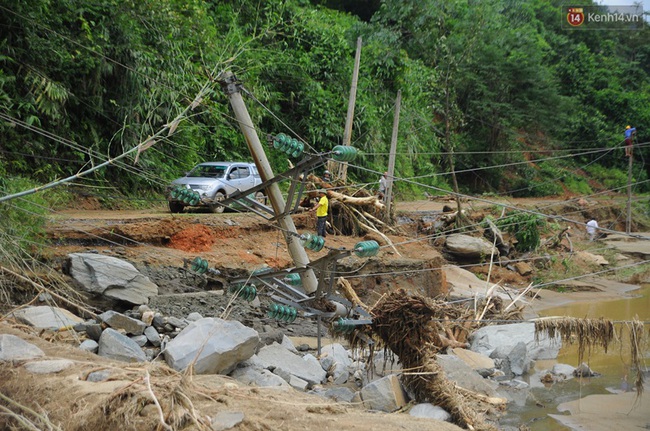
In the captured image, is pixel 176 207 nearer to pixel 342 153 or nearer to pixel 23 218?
pixel 23 218

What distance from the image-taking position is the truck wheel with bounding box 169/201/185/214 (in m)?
16.7

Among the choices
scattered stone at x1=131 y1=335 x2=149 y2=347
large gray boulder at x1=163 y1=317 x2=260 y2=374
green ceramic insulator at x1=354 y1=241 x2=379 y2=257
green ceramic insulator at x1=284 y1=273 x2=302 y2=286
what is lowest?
scattered stone at x1=131 y1=335 x2=149 y2=347

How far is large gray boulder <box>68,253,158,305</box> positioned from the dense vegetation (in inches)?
65.4

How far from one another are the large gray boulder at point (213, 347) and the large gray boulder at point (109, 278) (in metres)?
2.50

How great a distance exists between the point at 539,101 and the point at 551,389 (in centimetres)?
2700

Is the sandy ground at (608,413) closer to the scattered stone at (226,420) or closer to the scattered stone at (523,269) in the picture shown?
the scattered stone at (226,420)

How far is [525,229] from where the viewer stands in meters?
22.3

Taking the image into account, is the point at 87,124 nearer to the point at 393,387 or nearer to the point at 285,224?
the point at 285,224

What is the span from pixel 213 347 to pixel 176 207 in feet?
29.1

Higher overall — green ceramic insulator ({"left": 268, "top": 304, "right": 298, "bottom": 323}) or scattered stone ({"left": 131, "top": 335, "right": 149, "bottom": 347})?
green ceramic insulator ({"left": 268, "top": 304, "right": 298, "bottom": 323})

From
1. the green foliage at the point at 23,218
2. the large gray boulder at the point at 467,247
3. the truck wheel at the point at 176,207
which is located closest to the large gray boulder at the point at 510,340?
the large gray boulder at the point at 467,247

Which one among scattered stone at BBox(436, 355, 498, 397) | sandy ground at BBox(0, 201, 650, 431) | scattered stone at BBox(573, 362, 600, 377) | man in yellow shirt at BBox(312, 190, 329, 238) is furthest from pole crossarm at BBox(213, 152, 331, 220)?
man in yellow shirt at BBox(312, 190, 329, 238)

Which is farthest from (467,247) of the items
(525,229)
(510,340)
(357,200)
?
(510,340)

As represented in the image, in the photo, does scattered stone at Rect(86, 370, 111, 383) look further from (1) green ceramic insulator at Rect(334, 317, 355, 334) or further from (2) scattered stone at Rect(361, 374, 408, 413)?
(2) scattered stone at Rect(361, 374, 408, 413)
